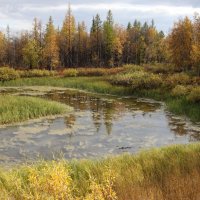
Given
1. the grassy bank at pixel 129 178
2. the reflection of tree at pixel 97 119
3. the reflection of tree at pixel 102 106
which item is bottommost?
the reflection of tree at pixel 102 106

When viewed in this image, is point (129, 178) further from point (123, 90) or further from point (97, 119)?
point (123, 90)

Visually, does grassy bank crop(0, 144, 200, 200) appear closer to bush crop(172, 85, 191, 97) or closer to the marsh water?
the marsh water

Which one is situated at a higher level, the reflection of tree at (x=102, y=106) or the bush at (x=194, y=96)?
the bush at (x=194, y=96)

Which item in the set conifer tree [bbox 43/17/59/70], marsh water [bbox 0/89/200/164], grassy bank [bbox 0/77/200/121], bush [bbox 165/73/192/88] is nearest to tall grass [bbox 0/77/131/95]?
grassy bank [bbox 0/77/200/121]

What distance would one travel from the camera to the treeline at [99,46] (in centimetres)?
5203

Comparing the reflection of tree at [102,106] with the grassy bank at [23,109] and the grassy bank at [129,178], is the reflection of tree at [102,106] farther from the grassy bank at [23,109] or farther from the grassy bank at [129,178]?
the grassy bank at [129,178]

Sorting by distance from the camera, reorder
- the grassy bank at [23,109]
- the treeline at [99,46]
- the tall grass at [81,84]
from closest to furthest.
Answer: the grassy bank at [23,109] → the tall grass at [81,84] → the treeline at [99,46]

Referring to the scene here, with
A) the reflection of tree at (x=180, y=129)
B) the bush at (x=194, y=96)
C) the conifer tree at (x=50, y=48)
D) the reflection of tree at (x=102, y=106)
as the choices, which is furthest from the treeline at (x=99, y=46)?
the reflection of tree at (x=180, y=129)

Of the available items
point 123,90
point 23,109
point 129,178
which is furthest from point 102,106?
point 129,178

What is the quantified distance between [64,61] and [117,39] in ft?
63.4

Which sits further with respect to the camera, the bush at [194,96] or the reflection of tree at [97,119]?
the bush at [194,96]

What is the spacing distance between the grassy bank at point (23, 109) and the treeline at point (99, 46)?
24.7 metres

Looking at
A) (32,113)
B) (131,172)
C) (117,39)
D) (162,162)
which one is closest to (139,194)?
(131,172)

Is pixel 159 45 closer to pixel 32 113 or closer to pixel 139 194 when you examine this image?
pixel 32 113
